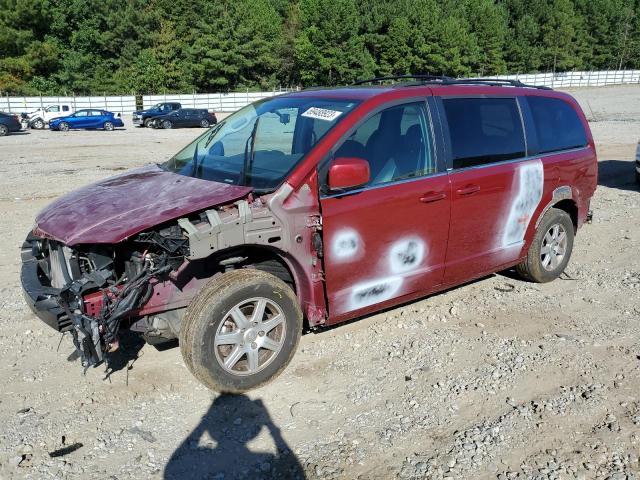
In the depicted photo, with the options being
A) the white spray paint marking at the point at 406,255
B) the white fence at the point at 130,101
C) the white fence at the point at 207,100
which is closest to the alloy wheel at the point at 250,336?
the white spray paint marking at the point at 406,255

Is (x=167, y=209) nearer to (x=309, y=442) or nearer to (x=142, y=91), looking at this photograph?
(x=309, y=442)

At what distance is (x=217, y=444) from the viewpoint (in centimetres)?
352

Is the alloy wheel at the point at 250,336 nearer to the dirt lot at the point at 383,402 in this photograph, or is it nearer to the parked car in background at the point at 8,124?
the dirt lot at the point at 383,402

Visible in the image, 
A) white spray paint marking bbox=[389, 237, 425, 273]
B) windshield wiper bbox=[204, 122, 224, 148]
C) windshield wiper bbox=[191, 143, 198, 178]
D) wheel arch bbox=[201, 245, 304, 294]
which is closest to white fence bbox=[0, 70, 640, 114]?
windshield wiper bbox=[204, 122, 224, 148]

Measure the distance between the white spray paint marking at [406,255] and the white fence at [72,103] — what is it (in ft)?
149

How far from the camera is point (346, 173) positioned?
3.99m

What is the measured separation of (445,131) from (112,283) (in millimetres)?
2783

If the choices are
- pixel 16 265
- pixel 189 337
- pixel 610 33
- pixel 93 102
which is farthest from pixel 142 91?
pixel 610 33

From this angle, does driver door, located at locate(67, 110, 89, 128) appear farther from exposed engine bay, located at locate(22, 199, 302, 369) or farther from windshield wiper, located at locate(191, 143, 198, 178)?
exposed engine bay, located at locate(22, 199, 302, 369)

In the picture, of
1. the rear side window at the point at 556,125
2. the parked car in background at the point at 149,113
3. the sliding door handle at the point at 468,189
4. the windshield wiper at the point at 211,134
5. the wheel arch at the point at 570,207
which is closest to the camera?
the sliding door handle at the point at 468,189

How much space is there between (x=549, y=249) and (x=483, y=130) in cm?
169

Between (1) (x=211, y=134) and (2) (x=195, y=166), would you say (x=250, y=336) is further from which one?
(1) (x=211, y=134)

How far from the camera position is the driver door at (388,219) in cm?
421

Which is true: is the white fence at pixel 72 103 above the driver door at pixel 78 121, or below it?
above
